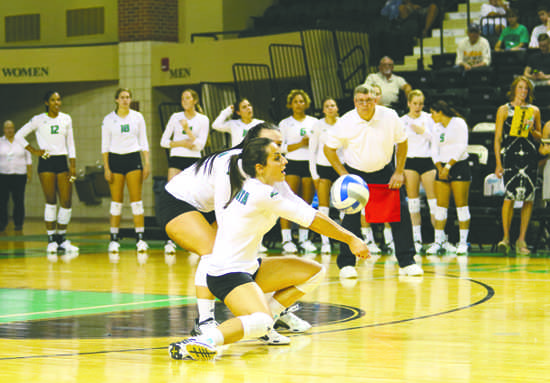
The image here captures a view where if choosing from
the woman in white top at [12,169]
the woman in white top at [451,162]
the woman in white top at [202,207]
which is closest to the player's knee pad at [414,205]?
the woman in white top at [451,162]

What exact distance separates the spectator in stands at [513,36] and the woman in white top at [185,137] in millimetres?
6075

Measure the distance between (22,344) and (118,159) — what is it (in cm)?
680

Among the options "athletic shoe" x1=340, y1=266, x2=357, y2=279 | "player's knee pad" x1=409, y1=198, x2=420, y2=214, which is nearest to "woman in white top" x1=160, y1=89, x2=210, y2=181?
"player's knee pad" x1=409, y1=198, x2=420, y2=214

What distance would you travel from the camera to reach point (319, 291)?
7887 mm

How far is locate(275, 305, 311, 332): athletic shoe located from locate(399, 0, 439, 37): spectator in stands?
12410 mm

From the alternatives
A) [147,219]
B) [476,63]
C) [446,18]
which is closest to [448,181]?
[476,63]

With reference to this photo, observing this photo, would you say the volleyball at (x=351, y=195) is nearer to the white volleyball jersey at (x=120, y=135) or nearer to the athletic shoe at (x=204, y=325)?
the athletic shoe at (x=204, y=325)

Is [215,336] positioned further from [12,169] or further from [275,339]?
[12,169]

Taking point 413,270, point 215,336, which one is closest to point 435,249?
point 413,270

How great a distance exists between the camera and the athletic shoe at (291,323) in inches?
226

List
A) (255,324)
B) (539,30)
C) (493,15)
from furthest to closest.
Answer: (493,15) → (539,30) → (255,324)

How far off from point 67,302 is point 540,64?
9.51m

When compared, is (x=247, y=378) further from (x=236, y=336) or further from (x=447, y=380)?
(x=447, y=380)

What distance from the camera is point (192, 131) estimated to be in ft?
40.2
